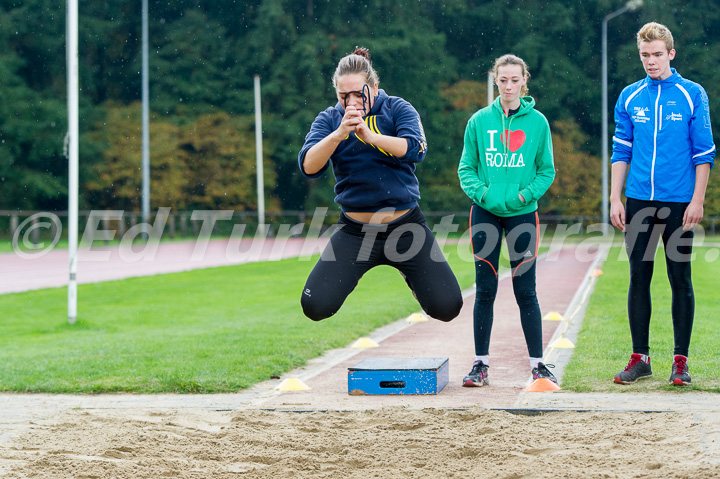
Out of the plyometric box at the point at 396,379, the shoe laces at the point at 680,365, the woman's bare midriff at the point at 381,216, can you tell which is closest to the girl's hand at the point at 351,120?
the woman's bare midriff at the point at 381,216

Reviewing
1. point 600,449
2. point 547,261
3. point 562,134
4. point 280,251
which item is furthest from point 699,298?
point 562,134

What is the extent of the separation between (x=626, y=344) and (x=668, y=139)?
2.95 metres

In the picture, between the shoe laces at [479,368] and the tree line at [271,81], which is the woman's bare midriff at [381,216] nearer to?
the shoe laces at [479,368]

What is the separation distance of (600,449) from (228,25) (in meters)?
50.7

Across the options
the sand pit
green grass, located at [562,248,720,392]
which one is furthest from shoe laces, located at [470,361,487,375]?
the sand pit

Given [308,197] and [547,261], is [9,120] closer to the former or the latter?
[308,197]

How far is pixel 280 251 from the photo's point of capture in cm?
3278

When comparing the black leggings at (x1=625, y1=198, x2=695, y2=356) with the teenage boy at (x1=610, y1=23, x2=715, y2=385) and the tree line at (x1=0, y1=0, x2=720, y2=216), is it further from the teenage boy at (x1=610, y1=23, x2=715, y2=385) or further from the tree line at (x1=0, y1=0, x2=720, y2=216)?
the tree line at (x1=0, y1=0, x2=720, y2=216)

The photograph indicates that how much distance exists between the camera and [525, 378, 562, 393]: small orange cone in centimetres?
648

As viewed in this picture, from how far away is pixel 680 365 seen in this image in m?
6.52

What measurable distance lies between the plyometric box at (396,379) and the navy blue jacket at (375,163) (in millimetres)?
1407

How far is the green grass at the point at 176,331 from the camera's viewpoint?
296 inches

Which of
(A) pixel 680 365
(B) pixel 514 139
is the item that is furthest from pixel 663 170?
(A) pixel 680 365

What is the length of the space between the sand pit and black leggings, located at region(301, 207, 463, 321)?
723 millimetres
